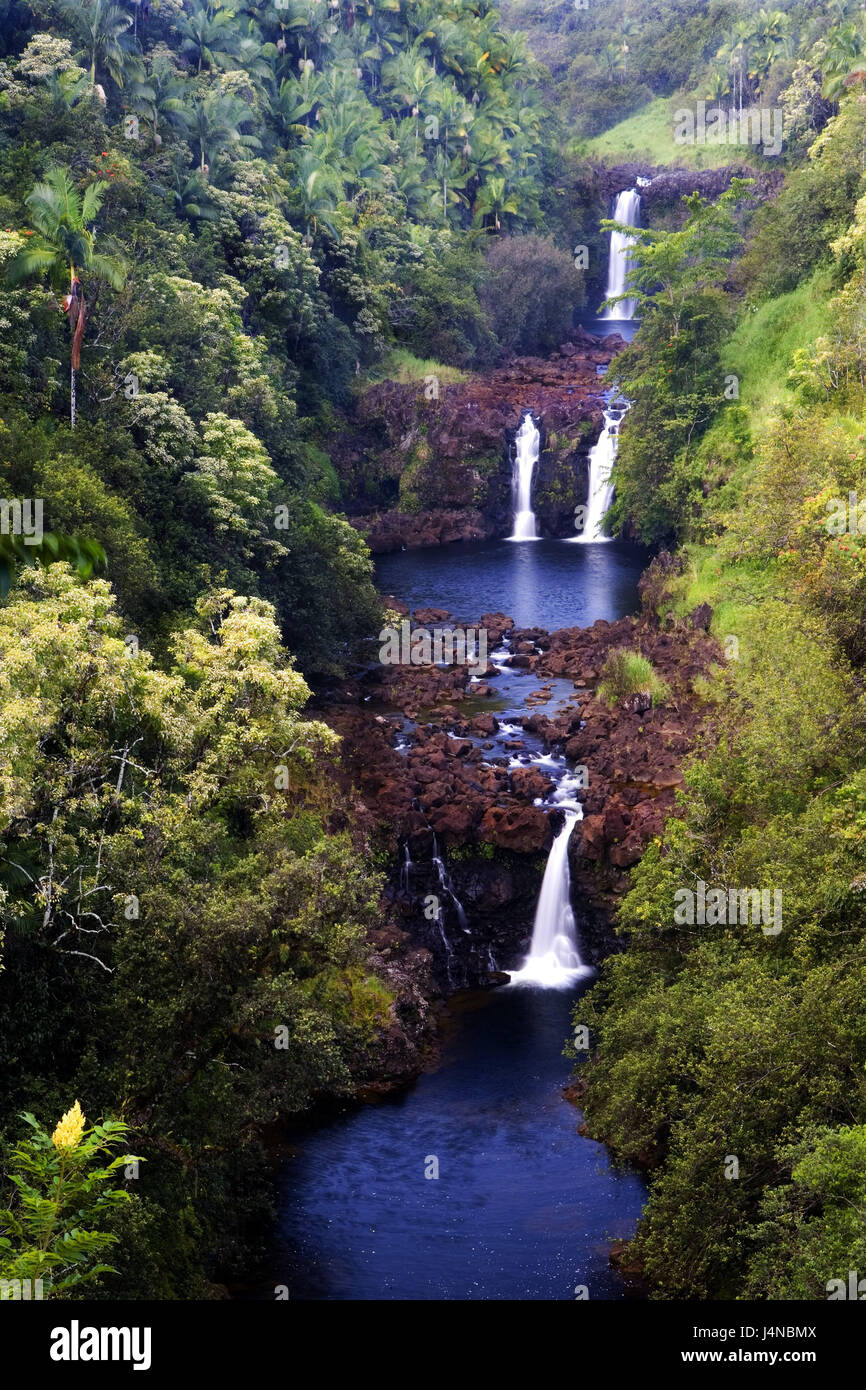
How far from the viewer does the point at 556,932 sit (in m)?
32.4

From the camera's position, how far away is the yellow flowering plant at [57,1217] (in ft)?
44.7

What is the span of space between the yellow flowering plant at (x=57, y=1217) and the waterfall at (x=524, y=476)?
49603mm

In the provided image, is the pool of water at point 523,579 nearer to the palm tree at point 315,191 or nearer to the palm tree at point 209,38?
the palm tree at point 315,191

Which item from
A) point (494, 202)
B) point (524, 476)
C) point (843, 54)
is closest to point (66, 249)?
point (524, 476)

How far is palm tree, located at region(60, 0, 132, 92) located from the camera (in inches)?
1950

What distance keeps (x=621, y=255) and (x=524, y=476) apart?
34.1m

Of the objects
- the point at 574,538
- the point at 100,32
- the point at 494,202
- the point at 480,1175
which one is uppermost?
the point at 494,202

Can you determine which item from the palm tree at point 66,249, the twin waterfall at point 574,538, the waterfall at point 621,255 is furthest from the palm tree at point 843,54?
the palm tree at point 66,249

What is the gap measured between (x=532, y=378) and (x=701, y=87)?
1918 inches

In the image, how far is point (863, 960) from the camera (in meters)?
19.8

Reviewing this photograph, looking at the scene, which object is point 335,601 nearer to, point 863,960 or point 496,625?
point 496,625

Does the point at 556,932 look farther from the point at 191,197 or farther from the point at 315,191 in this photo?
the point at 315,191

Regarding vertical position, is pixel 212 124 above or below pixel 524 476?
above
